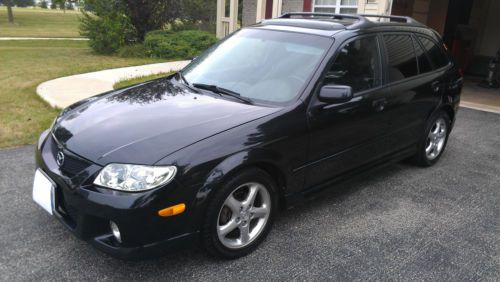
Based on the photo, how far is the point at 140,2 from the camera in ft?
45.4

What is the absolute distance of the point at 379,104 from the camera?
385 cm

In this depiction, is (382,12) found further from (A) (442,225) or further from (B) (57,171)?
(B) (57,171)

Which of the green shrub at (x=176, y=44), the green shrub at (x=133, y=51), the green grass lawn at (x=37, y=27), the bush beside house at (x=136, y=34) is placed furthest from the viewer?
the green grass lawn at (x=37, y=27)

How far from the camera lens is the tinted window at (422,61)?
14.7 feet

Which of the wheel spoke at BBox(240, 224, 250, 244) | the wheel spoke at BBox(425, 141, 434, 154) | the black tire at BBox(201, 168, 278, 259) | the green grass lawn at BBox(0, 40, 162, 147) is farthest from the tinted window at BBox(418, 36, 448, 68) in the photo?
the green grass lawn at BBox(0, 40, 162, 147)

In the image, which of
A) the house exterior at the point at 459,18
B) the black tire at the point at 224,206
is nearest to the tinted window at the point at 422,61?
the black tire at the point at 224,206

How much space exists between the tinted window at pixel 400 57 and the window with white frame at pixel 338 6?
6.86m

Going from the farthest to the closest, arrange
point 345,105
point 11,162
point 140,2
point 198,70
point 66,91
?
point 140,2 → point 66,91 → point 11,162 → point 198,70 → point 345,105

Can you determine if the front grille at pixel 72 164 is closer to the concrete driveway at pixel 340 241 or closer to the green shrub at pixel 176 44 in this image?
the concrete driveway at pixel 340 241

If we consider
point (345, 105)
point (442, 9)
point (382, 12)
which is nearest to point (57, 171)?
point (345, 105)

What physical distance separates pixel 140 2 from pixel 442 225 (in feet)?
41.2

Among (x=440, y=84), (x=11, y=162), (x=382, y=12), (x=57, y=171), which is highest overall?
(x=382, y=12)

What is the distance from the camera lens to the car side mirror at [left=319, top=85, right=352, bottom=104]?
3.20m

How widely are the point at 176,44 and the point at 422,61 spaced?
949 centimetres
